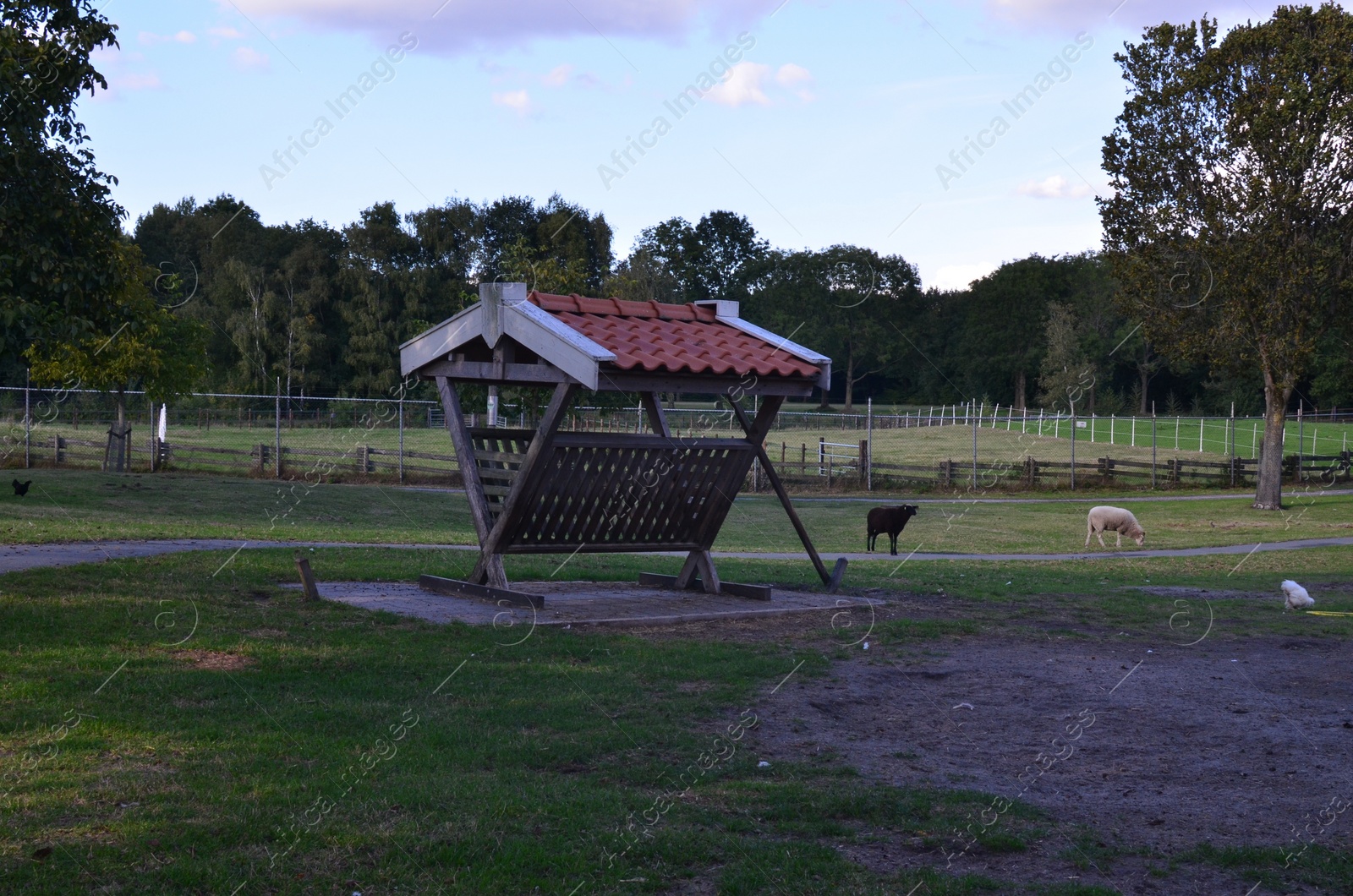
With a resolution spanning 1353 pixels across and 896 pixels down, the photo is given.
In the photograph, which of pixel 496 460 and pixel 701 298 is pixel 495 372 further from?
pixel 701 298

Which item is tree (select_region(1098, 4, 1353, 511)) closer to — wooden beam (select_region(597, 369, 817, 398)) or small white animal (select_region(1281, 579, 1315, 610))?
small white animal (select_region(1281, 579, 1315, 610))

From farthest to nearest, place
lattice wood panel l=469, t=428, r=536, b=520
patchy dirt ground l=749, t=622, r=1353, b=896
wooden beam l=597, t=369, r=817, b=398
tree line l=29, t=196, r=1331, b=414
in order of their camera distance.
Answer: tree line l=29, t=196, r=1331, b=414 < lattice wood panel l=469, t=428, r=536, b=520 < wooden beam l=597, t=369, r=817, b=398 < patchy dirt ground l=749, t=622, r=1353, b=896

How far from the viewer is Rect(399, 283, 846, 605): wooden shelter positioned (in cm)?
1114

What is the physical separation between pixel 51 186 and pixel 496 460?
5.09 m

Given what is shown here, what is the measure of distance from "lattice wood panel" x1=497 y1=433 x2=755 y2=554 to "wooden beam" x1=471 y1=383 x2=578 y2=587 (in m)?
0.06

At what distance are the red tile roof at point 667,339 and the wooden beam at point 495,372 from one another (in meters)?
0.49

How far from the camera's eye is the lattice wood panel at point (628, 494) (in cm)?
1168

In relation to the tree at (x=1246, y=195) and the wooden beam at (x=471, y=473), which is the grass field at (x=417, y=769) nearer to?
the wooden beam at (x=471, y=473)

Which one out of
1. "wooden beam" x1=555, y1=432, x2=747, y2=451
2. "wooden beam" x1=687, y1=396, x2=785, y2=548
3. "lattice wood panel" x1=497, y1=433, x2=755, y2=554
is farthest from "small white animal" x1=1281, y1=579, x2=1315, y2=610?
"wooden beam" x1=555, y1=432, x2=747, y2=451

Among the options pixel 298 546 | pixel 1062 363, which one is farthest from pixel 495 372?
pixel 1062 363

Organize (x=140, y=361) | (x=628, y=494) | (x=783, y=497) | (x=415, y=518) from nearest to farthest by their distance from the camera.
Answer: (x=628, y=494), (x=783, y=497), (x=415, y=518), (x=140, y=361)

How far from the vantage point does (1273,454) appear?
115ft

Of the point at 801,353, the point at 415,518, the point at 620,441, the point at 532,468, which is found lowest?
the point at 415,518

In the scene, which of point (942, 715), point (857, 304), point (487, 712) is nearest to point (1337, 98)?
point (942, 715)
